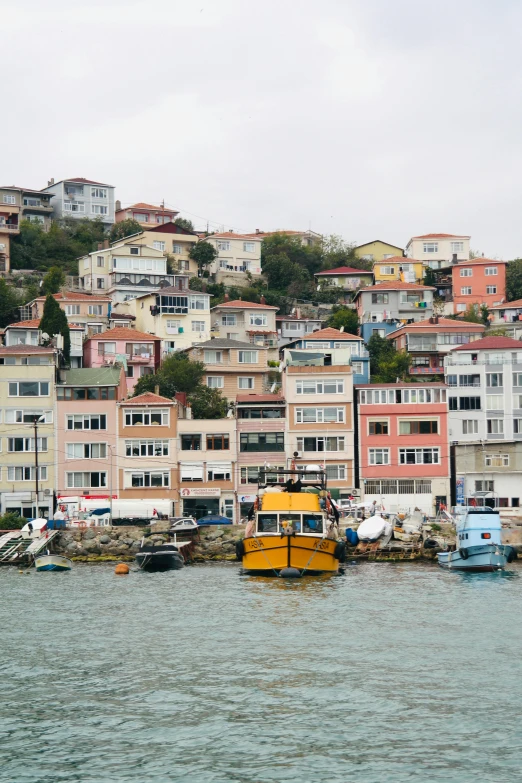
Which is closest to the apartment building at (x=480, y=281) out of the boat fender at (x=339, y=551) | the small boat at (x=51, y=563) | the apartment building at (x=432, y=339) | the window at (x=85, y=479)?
the apartment building at (x=432, y=339)

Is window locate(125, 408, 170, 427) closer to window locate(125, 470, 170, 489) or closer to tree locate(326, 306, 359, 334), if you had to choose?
window locate(125, 470, 170, 489)

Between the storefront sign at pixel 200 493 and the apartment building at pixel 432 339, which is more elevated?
the apartment building at pixel 432 339

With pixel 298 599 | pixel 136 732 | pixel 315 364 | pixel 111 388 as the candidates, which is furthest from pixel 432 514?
pixel 136 732

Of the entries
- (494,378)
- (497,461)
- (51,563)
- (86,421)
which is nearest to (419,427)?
(497,461)

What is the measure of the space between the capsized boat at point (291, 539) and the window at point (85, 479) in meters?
26.3

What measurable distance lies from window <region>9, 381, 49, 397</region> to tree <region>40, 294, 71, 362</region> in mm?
12250

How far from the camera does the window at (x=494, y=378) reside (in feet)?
302

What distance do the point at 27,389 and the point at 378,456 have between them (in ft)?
86.3

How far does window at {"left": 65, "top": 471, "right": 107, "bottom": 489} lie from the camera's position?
84.9 metres

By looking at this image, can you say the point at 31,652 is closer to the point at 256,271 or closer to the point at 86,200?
the point at 256,271

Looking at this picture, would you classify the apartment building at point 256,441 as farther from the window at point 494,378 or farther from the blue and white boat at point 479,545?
the blue and white boat at point 479,545

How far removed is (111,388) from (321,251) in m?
72.5

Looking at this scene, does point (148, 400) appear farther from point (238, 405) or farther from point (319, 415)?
point (319, 415)

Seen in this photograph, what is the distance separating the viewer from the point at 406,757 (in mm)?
24469
